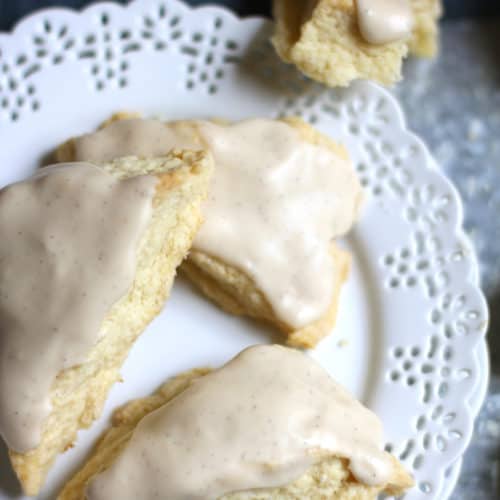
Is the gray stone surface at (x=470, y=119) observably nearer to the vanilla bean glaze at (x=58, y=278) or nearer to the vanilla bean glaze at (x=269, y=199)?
the vanilla bean glaze at (x=269, y=199)

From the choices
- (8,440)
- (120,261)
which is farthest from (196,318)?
(8,440)

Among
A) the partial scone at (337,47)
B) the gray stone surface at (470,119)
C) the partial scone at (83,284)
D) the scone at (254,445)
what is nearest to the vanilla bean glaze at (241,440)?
the scone at (254,445)

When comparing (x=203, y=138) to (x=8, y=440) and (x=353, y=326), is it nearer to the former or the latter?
(x=353, y=326)

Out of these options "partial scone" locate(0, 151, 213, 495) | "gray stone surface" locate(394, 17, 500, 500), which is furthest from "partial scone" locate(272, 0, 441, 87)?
"partial scone" locate(0, 151, 213, 495)

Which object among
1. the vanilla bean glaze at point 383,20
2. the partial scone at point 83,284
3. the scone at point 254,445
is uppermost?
the vanilla bean glaze at point 383,20

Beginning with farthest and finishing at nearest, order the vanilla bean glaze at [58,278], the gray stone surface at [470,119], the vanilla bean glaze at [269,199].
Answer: the gray stone surface at [470,119], the vanilla bean glaze at [269,199], the vanilla bean glaze at [58,278]

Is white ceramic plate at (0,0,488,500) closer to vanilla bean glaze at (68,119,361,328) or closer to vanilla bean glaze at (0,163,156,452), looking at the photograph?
vanilla bean glaze at (68,119,361,328)

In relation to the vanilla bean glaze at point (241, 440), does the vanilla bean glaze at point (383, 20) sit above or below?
above

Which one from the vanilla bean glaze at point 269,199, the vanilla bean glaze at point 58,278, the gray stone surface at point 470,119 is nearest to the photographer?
the vanilla bean glaze at point 58,278
